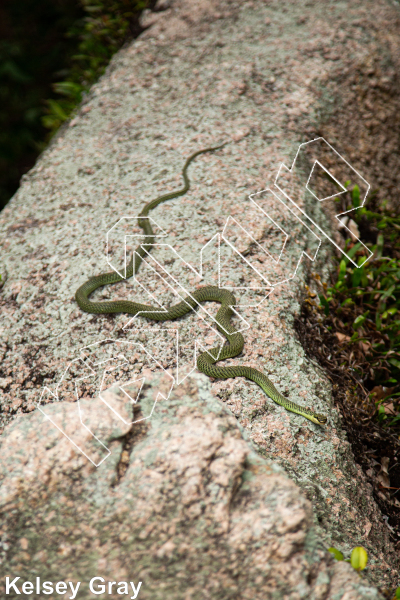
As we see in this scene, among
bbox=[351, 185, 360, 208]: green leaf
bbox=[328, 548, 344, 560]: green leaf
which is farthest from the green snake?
bbox=[351, 185, 360, 208]: green leaf

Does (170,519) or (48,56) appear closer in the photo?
(170,519)

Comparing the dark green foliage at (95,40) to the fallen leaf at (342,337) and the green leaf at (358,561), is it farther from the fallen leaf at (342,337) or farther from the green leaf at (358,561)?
the green leaf at (358,561)

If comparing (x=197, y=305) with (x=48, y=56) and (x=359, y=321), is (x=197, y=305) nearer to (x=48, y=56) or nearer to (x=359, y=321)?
(x=359, y=321)

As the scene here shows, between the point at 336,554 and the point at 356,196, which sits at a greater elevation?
the point at 336,554

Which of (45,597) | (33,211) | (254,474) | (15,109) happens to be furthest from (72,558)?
(15,109)

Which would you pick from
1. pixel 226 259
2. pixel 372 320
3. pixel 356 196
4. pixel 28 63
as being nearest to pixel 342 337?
pixel 372 320

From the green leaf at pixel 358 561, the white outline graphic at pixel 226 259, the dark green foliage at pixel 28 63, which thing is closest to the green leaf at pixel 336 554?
the green leaf at pixel 358 561

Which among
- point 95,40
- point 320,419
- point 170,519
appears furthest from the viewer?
point 95,40
